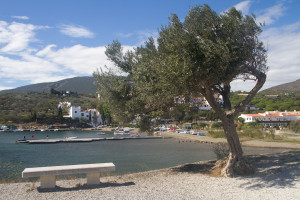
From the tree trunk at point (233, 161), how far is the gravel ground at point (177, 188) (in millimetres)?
372

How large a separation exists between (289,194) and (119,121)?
6694mm

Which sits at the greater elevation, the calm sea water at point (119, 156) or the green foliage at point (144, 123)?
the green foliage at point (144, 123)

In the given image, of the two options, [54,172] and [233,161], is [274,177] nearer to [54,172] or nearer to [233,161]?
[233,161]

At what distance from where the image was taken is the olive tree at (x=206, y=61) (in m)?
8.03

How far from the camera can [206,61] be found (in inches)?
321

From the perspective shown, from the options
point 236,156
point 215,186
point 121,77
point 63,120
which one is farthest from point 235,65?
point 63,120

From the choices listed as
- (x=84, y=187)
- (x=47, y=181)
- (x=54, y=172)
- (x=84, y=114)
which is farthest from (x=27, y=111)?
(x=84, y=187)

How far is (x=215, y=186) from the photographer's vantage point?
23.9 ft

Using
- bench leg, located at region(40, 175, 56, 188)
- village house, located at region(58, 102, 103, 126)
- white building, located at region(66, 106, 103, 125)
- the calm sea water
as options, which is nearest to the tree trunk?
bench leg, located at region(40, 175, 56, 188)

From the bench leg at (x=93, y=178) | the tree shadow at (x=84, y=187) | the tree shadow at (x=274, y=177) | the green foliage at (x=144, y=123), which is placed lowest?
the tree shadow at (x=274, y=177)

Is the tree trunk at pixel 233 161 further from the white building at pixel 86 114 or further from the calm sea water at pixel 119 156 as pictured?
the white building at pixel 86 114

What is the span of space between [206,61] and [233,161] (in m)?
3.72

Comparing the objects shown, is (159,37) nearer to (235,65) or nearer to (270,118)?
(235,65)

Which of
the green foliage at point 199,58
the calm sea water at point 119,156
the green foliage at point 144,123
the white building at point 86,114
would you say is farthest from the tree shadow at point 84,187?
the white building at point 86,114
